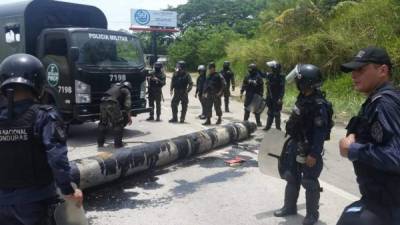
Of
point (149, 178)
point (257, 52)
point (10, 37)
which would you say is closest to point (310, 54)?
point (257, 52)

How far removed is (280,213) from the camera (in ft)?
16.2

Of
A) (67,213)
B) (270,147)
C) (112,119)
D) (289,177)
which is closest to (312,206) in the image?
(289,177)

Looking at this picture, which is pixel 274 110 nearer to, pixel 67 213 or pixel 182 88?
pixel 182 88

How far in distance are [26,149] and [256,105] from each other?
27.1ft

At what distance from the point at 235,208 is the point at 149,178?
5.78ft

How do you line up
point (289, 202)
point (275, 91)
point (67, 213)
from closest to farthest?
point (67, 213) < point (289, 202) < point (275, 91)

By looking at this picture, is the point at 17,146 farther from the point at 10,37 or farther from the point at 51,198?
the point at 10,37

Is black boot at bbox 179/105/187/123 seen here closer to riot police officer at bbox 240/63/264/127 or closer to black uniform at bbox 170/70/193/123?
black uniform at bbox 170/70/193/123

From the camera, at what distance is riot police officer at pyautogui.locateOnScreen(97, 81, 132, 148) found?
842cm

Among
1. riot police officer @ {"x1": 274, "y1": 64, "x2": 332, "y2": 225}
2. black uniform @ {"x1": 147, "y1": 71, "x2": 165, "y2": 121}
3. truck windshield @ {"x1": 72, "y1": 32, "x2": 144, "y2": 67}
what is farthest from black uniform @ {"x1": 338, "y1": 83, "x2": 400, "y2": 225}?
black uniform @ {"x1": 147, "y1": 71, "x2": 165, "y2": 121}

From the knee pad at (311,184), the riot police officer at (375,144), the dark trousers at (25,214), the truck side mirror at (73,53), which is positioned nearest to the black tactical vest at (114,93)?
the truck side mirror at (73,53)

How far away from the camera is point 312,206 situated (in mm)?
4617

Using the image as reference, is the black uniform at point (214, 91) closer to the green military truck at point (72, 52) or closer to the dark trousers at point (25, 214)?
the green military truck at point (72, 52)

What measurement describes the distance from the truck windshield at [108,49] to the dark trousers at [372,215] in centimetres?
719
